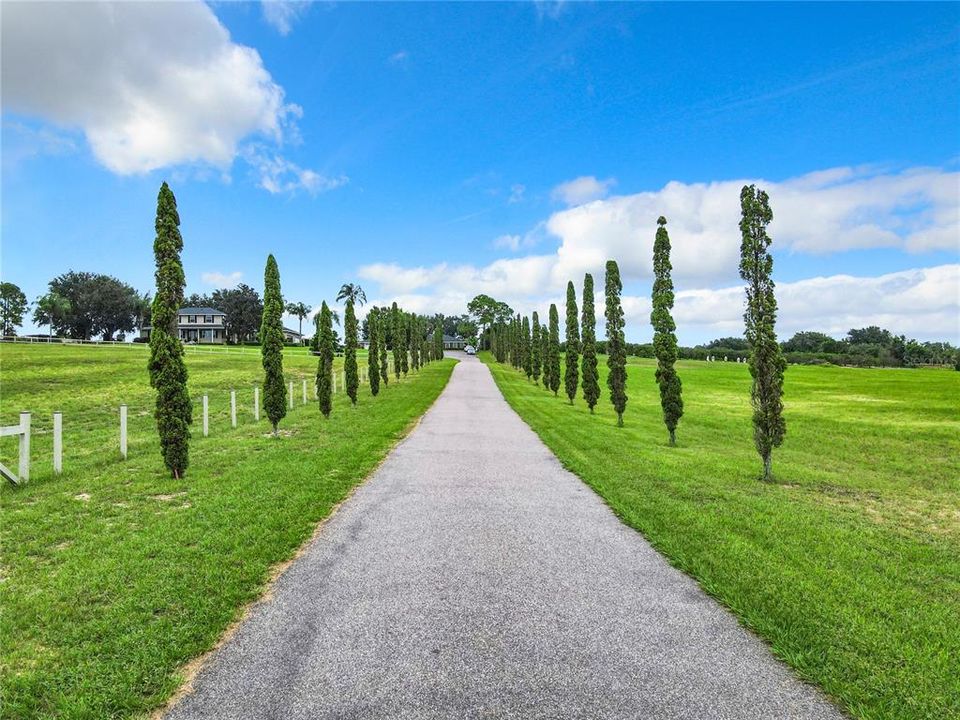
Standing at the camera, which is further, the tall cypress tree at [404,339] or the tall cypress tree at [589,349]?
the tall cypress tree at [404,339]

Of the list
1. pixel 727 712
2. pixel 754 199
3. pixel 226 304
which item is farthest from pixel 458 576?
pixel 226 304

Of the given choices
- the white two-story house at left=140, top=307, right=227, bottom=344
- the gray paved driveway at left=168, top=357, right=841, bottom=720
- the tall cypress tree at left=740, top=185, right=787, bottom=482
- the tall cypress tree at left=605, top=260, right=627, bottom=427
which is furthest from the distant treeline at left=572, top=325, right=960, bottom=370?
the white two-story house at left=140, top=307, right=227, bottom=344

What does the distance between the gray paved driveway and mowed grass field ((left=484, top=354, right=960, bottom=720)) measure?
43 centimetres

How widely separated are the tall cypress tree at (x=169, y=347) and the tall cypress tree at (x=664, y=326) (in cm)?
1321

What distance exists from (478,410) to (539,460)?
33.1 feet

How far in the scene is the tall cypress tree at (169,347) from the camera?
381 inches

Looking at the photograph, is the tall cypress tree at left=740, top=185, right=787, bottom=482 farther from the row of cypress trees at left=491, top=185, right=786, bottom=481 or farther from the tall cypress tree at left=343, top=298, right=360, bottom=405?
the tall cypress tree at left=343, top=298, right=360, bottom=405

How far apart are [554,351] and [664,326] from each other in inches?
729

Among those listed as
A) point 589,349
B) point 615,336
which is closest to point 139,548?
point 615,336

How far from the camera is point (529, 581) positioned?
5098 millimetres

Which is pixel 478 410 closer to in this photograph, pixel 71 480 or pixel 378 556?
pixel 71 480

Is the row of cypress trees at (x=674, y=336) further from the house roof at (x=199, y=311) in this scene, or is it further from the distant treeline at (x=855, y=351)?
the house roof at (x=199, y=311)

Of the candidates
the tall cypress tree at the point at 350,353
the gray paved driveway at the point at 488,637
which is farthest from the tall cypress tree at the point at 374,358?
the gray paved driveway at the point at 488,637

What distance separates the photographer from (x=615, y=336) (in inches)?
858
